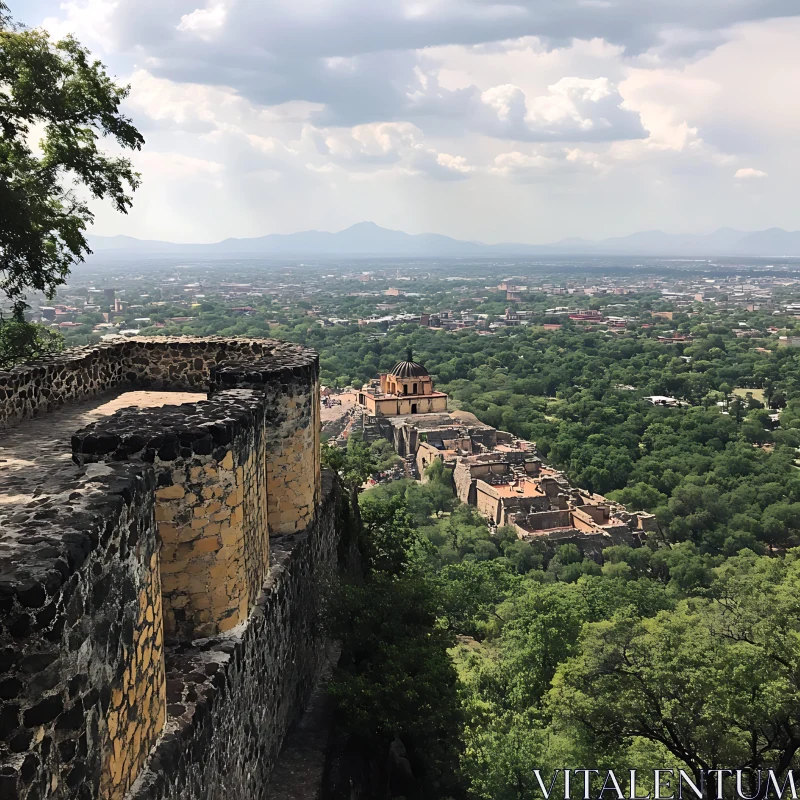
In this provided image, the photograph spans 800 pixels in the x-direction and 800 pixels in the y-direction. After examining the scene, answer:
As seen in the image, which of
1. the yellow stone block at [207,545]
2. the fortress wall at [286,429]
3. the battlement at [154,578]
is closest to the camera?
the battlement at [154,578]

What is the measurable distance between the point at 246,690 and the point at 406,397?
4924cm

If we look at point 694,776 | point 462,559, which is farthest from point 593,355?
point 694,776

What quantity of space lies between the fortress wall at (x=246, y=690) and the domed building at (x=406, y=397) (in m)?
45.6

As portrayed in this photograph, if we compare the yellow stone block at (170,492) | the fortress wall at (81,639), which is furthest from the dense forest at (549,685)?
the fortress wall at (81,639)

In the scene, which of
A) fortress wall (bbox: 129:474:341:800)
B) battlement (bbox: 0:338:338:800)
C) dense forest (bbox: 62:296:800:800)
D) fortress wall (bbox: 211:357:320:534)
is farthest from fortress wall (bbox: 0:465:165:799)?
dense forest (bbox: 62:296:800:800)

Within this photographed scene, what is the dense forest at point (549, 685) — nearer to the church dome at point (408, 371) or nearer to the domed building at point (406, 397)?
the domed building at point (406, 397)

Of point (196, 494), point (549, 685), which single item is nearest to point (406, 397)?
point (549, 685)

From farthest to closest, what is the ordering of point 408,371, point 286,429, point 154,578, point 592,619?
point 408,371 → point 592,619 → point 286,429 → point 154,578

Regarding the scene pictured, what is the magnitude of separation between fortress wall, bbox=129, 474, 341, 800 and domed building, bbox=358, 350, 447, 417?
4558 centimetres

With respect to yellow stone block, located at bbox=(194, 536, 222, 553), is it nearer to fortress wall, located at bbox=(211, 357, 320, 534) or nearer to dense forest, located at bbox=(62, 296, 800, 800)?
fortress wall, located at bbox=(211, 357, 320, 534)

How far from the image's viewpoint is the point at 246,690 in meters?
5.51

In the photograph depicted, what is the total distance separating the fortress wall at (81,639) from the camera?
2.72m

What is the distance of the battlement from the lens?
291 centimetres

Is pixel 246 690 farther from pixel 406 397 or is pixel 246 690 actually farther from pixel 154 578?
pixel 406 397
